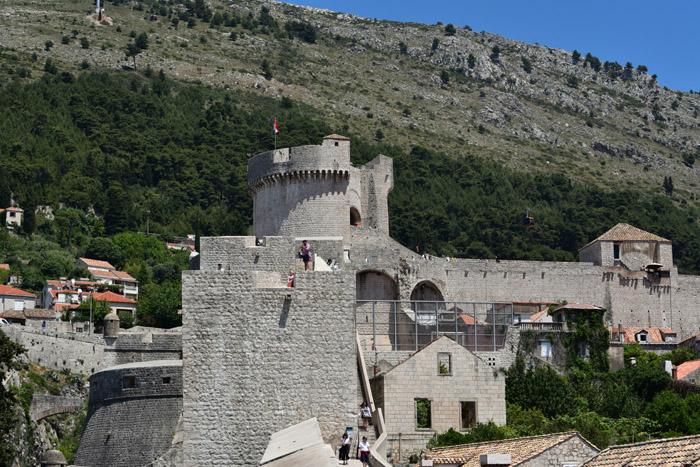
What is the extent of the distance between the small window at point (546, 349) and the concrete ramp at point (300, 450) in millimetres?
18719

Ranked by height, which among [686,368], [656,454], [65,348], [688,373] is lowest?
[656,454]

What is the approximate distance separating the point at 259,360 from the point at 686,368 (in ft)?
88.7

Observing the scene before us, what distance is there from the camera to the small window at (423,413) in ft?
102

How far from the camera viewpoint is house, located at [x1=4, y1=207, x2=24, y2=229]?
10962 centimetres

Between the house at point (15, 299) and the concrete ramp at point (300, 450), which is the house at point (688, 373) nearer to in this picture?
the concrete ramp at point (300, 450)

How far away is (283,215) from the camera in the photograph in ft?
167

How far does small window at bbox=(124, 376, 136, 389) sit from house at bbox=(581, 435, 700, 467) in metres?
18.6

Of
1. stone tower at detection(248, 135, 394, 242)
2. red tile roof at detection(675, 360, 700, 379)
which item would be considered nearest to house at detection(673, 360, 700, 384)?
red tile roof at detection(675, 360, 700, 379)

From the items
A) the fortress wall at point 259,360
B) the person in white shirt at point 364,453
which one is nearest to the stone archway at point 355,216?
the fortress wall at point 259,360

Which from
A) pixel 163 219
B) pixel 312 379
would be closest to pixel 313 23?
pixel 163 219

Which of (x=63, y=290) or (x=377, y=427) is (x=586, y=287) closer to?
(x=377, y=427)

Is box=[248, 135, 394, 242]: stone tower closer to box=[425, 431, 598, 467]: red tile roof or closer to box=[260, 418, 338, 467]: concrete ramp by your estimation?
box=[425, 431, 598, 467]: red tile roof

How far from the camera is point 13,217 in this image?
362ft

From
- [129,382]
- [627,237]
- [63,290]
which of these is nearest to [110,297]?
[63,290]
